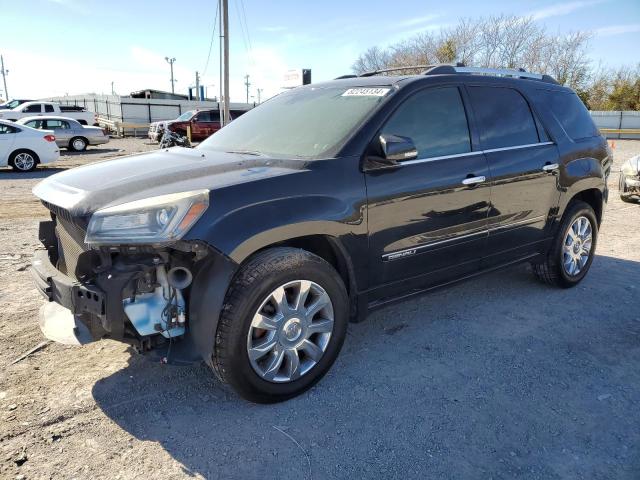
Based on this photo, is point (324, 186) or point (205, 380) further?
point (205, 380)

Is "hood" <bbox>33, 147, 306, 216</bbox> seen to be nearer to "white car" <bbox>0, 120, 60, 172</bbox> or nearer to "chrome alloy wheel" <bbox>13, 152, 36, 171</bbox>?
"white car" <bbox>0, 120, 60, 172</bbox>

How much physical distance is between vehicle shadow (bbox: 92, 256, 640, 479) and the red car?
2280cm

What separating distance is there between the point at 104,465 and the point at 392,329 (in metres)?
2.30

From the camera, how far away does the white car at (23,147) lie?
13.9m

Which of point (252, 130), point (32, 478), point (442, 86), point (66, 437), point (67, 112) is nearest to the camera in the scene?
point (32, 478)

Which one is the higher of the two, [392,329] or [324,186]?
[324,186]

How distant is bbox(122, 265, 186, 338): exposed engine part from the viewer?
2.68 m

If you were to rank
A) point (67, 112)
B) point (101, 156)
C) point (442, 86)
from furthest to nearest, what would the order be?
1. point (67, 112)
2. point (101, 156)
3. point (442, 86)

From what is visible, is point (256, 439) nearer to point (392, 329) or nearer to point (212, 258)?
point (212, 258)

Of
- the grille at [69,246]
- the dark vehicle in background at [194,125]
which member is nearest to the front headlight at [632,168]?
the grille at [69,246]

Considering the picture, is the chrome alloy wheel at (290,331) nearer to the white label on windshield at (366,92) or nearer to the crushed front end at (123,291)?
the crushed front end at (123,291)

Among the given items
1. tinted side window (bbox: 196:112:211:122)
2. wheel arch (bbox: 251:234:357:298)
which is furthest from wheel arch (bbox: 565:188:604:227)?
tinted side window (bbox: 196:112:211:122)

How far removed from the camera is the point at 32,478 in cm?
237

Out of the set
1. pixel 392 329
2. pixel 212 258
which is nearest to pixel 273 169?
pixel 212 258
